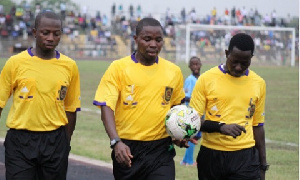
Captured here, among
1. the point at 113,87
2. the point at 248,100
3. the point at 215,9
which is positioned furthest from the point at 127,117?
the point at 215,9

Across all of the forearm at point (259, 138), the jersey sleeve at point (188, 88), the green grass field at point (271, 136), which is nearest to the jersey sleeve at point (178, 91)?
the forearm at point (259, 138)

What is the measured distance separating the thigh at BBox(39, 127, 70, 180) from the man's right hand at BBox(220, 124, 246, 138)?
1.47 meters

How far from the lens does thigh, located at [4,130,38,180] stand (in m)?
6.06

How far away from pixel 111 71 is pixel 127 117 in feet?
1.40

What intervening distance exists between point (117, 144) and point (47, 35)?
49.0 inches

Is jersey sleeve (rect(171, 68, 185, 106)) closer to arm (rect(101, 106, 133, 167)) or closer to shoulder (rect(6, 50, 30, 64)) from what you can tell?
arm (rect(101, 106, 133, 167))

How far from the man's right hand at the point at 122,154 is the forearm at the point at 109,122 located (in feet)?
0.45

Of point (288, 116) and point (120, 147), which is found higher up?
point (120, 147)

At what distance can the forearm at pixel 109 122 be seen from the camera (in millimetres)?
Result: 5812

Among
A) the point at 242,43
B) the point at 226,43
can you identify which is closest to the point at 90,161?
the point at 242,43

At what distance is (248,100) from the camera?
640 centimetres

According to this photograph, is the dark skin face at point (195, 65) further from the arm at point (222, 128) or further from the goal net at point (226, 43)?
the goal net at point (226, 43)

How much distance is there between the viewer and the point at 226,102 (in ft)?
20.7

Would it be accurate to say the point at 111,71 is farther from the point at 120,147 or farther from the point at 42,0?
the point at 42,0
